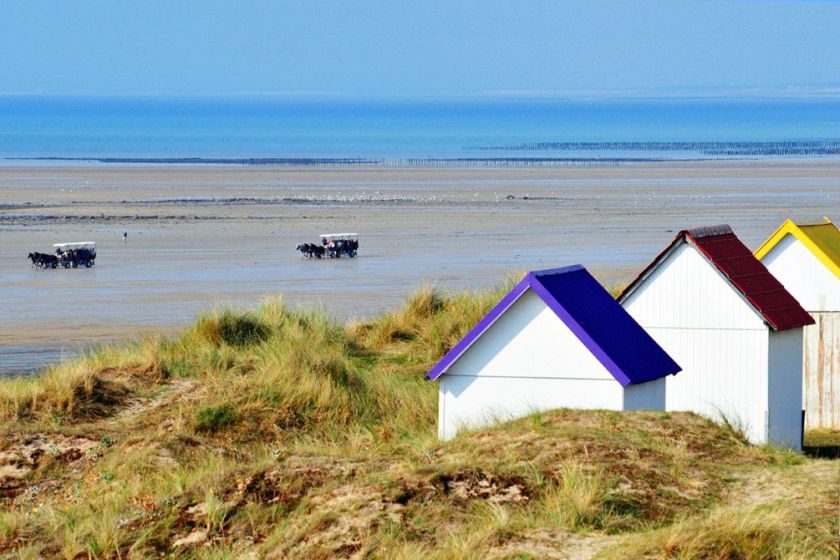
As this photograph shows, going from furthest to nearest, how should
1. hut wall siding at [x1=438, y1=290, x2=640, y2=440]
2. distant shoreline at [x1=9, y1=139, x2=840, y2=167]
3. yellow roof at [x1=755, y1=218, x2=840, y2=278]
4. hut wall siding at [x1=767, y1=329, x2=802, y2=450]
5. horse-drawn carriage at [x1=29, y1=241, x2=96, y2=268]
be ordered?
distant shoreline at [x1=9, y1=139, x2=840, y2=167]
horse-drawn carriage at [x1=29, y1=241, x2=96, y2=268]
yellow roof at [x1=755, y1=218, x2=840, y2=278]
hut wall siding at [x1=767, y1=329, x2=802, y2=450]
hut wall siding at [x1=438, y1=290, x2=640, y2=440]

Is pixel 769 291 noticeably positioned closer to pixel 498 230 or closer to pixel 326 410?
pixel 326 410

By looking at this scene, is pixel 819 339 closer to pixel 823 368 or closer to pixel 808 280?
pixel 823 368

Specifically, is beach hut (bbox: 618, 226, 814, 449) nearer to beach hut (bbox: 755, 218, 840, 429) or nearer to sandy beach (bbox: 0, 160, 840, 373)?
beach hut (bbox: 755, 218, 840, 429)

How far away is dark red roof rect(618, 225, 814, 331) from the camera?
14523mm

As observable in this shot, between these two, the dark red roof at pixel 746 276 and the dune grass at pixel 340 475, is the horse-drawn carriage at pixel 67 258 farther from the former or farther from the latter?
the dark red roof at pixel 746 276

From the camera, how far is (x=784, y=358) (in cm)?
1478

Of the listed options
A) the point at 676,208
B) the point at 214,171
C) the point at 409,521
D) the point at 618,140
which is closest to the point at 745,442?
the point at 409,521

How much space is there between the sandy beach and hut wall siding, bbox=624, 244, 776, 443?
11.7 meters

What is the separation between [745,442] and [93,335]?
1665cm

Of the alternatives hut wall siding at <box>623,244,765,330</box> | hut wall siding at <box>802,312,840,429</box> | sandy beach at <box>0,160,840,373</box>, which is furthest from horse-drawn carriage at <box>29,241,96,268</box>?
hut wall siding at <box>623,244,765,330</box>

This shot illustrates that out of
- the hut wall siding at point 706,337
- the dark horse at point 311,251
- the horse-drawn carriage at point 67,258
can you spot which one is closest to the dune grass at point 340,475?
the hut wall siding at point 706,337

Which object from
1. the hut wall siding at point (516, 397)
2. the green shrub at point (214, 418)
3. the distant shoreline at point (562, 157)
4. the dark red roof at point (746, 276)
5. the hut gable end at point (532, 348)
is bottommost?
the green shrub at point (214, 418)

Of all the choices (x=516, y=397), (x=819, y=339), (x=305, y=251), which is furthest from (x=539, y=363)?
(x=305, y=251)

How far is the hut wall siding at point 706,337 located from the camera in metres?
14.3
